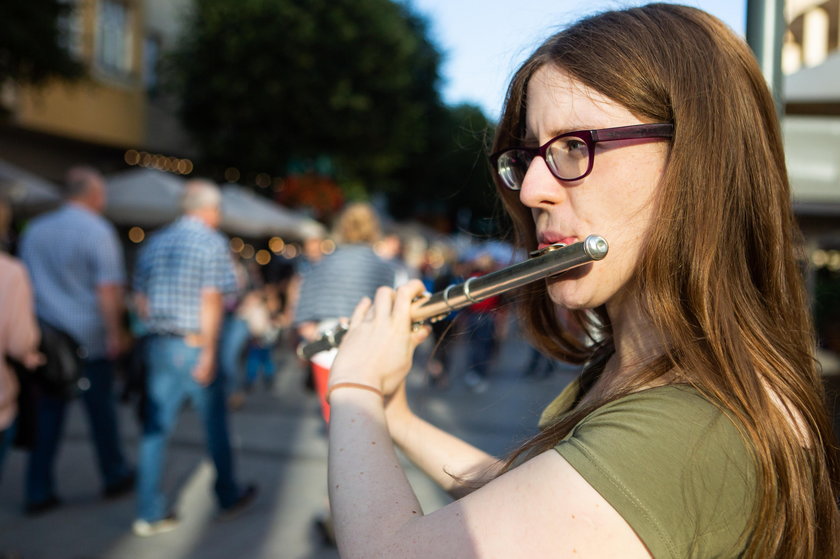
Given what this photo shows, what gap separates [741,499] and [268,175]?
16.2m

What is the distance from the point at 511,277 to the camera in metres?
1.12

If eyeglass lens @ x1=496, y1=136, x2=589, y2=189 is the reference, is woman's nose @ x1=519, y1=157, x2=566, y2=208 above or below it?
below

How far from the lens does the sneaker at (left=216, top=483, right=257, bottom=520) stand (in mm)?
4000

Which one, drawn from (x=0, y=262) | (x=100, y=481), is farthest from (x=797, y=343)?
(x=100, y=481)

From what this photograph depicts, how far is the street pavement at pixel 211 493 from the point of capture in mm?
3578

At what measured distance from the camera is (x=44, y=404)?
13.1 feet

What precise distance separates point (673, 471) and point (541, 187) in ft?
1.43

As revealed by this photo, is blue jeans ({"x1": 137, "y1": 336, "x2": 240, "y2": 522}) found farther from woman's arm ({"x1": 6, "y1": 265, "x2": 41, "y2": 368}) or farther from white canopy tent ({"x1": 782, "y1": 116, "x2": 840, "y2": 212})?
white canopy tent ({"x1": 782, "y1": 116, "x2": 840, "y2": 212})

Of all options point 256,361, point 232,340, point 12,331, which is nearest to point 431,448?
point 12,331

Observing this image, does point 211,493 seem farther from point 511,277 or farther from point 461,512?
point 461,512

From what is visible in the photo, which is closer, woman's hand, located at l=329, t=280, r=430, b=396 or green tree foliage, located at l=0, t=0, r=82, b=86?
woman's hand, located at l=329, t=280, r=430, b=396

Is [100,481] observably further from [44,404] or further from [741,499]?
[741,499]

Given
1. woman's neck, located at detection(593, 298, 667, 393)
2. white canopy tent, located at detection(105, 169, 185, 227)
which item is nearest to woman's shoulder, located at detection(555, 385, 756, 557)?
woman's neck, located at detection(593, 298, 667, 393)

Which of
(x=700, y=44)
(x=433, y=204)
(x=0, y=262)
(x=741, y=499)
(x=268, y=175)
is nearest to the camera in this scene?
(x=741, y=499)
